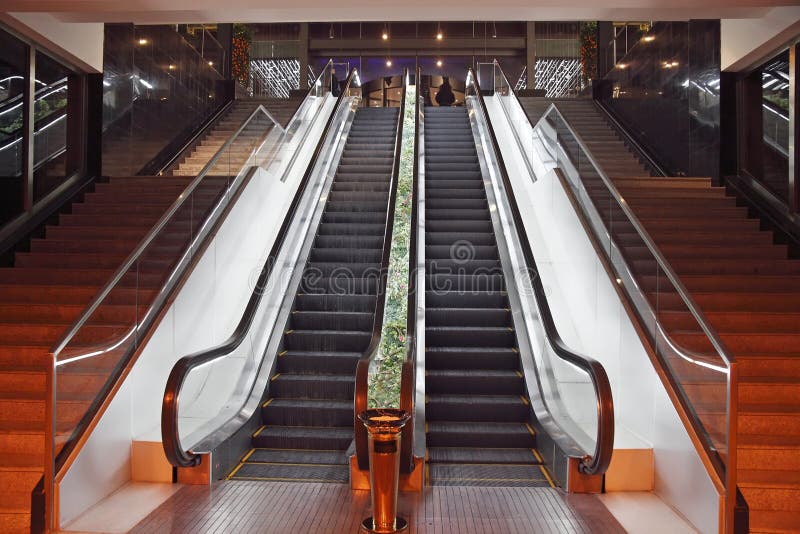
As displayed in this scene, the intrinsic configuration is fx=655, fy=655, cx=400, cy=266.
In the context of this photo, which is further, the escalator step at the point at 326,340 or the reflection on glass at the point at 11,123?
the reflection on glass at the point at 11,123

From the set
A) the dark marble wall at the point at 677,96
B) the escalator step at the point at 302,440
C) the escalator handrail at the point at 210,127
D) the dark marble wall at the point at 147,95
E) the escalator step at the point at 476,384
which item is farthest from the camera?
the escalator handrail at the point at 210,127

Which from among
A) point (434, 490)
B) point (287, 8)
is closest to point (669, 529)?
point (434, 490)

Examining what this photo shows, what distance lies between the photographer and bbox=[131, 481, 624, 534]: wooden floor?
3895 millimetres

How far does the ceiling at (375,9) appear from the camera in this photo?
6.42m

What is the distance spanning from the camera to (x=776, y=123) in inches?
315

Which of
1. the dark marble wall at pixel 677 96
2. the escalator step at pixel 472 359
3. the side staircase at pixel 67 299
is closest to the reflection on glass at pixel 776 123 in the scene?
the dark marble wall at pixel 677 96

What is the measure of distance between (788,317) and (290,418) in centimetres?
442

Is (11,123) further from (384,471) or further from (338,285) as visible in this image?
(384,471)

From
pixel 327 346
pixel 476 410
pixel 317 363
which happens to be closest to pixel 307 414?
pixel 317 363

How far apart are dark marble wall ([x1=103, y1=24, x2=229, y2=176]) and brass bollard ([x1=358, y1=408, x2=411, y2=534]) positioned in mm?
7365

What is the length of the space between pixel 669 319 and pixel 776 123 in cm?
490

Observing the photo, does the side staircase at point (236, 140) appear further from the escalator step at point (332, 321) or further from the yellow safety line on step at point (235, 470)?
the yellow safety line on step at point (235, 470)

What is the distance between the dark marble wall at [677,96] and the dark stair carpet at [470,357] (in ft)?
10.2

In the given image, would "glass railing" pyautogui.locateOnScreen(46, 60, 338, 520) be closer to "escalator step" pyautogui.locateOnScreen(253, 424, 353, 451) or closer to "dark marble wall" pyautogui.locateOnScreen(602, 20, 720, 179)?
"escalator step" pyautogui.locateOnScreen(253, 424, 353, 451)
